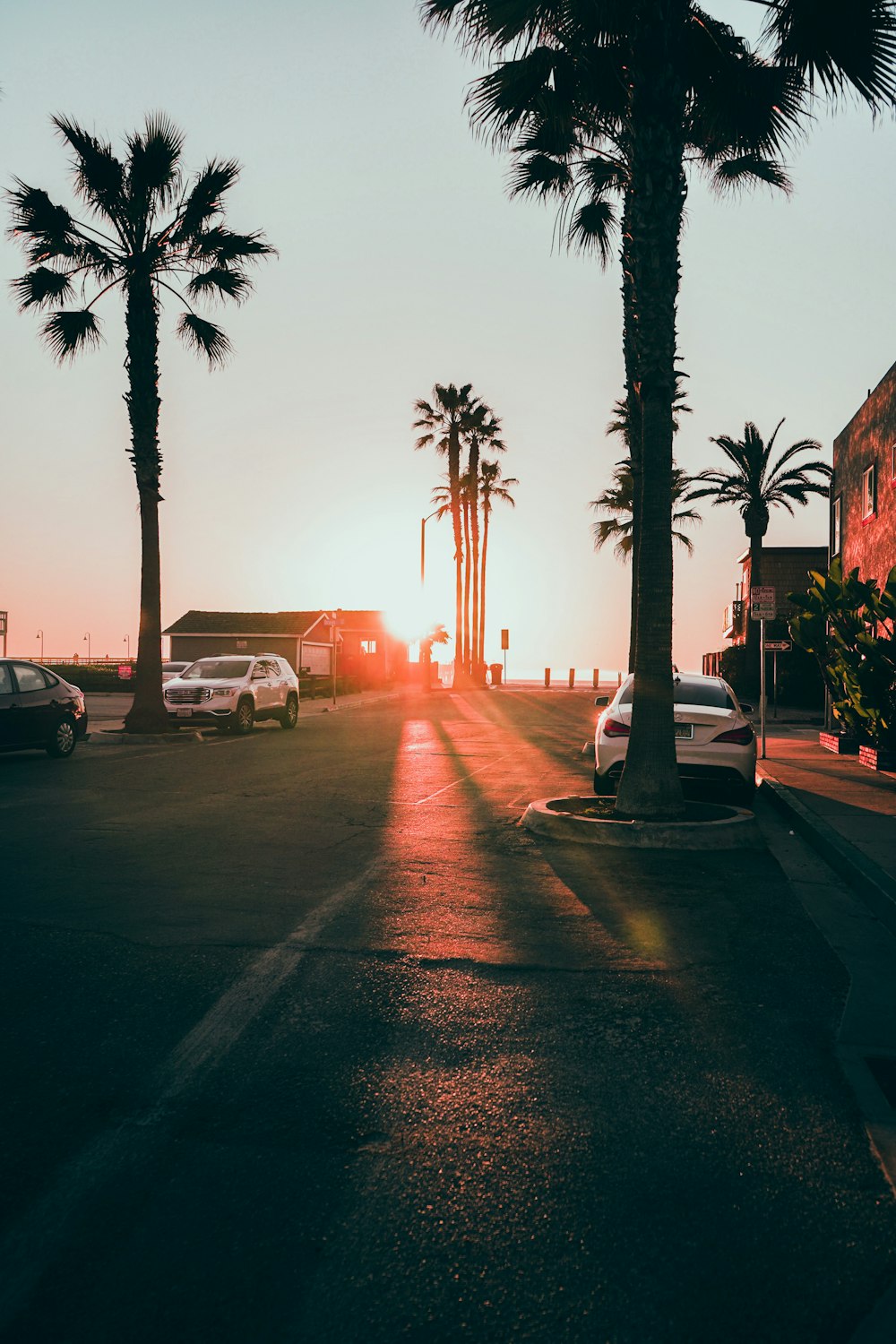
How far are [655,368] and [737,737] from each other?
418 centimetres

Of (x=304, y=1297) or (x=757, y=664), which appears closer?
(x=304, y=1297)

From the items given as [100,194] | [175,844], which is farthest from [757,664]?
[175,844]

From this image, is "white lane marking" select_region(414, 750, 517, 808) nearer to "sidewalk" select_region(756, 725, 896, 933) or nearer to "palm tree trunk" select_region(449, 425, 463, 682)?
"sidewalk" select_region(756, 725, 896, 933)

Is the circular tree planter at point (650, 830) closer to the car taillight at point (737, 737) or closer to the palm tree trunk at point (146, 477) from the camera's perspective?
the car taillight at point (737, 737)

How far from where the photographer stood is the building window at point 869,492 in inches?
790

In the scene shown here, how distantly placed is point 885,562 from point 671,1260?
18.3 meters

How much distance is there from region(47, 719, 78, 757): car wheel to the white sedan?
9563 mm

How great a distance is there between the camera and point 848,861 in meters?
8.34

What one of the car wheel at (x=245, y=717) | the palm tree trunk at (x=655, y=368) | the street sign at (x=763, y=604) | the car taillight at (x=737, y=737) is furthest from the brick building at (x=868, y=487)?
the car wheel at (x=245, y=717)

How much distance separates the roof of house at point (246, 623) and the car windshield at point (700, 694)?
5322 centimetres

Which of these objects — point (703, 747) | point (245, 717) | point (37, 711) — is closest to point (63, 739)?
point (37, 711)

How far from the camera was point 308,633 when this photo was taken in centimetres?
6656

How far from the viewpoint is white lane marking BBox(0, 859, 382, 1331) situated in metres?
2.77

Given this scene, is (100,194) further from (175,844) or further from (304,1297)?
(304,1297)
